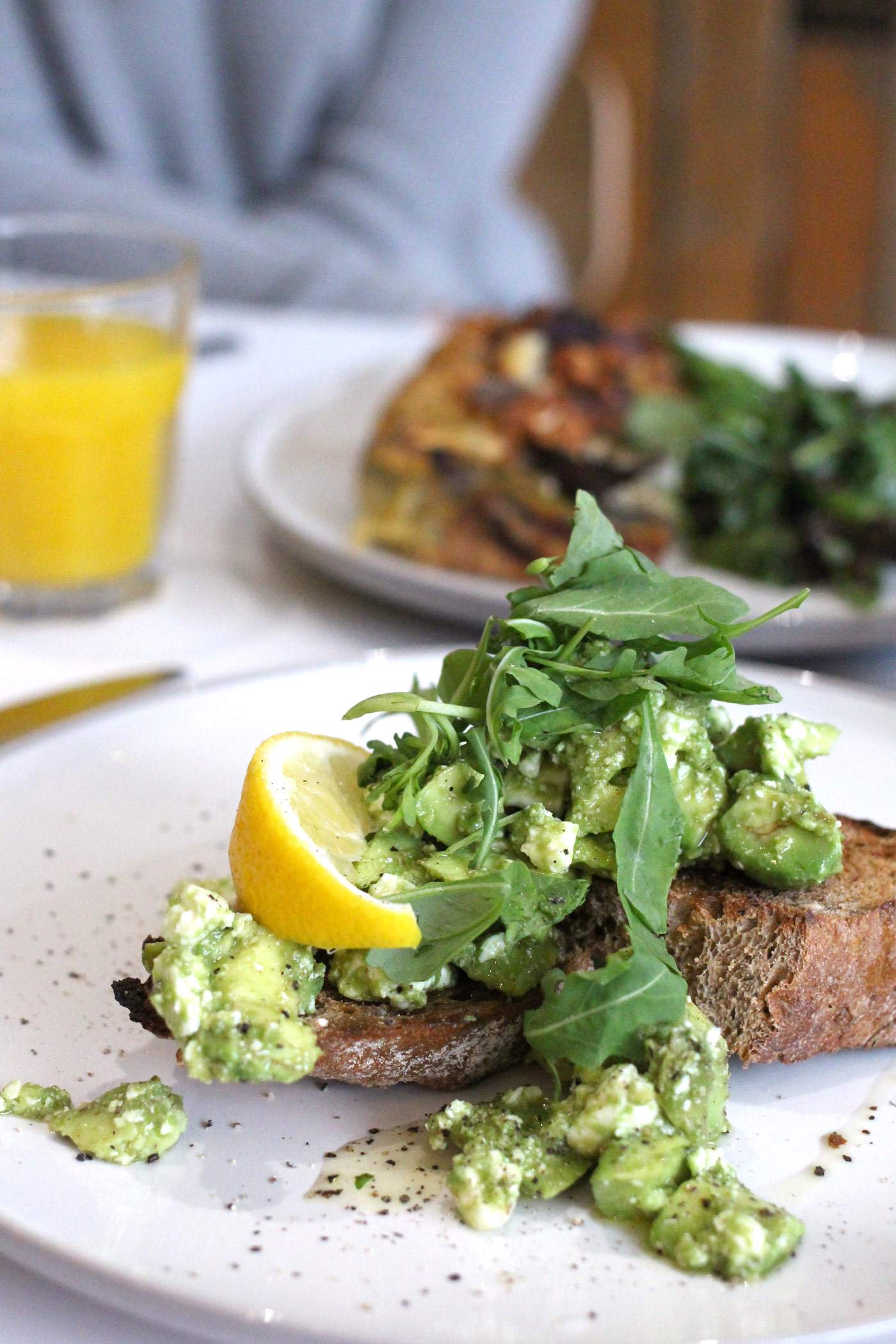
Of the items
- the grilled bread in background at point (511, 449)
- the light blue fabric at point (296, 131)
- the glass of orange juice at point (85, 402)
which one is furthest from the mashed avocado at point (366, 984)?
the light blue fabric at point (296, 131)

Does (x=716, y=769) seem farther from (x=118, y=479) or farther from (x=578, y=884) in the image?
(x=118, y=479)

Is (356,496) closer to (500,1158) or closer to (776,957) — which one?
(776,957)

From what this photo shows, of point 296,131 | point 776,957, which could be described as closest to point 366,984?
point 776,957

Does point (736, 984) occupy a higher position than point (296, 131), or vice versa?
point (296, 131)

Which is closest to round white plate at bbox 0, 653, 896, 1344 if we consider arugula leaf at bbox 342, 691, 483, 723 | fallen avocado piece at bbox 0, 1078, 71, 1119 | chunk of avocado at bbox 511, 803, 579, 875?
fallen avocado piece at bbox 0, 1078, 71, 1119

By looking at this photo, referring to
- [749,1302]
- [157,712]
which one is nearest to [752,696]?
[749,1302]

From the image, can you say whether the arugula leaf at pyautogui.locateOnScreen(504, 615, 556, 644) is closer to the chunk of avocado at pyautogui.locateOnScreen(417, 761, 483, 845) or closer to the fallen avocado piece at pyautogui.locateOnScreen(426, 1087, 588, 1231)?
the chunk of avocado at pyautogui.locateOnScreen(417, 761, 483, 845)
